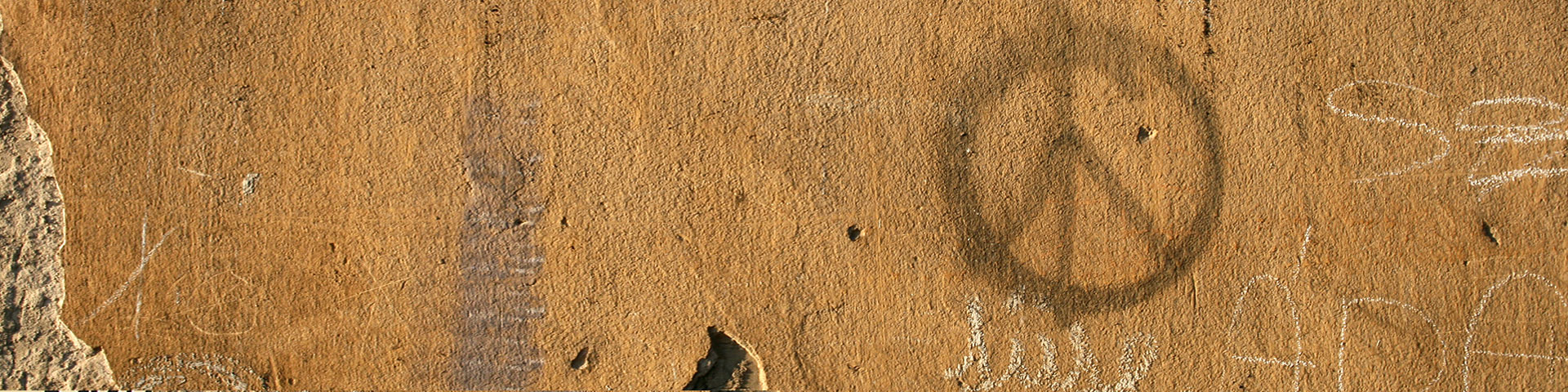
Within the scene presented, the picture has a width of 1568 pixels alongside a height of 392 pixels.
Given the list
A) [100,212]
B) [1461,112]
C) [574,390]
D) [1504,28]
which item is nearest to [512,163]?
[574,390]

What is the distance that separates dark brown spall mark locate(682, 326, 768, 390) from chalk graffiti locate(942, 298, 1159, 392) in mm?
479

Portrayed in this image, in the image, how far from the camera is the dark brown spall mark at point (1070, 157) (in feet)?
7.09

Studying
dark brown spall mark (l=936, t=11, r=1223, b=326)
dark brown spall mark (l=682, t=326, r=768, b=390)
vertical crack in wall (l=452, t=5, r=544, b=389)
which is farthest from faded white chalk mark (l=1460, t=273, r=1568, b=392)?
vertical crack in wall (l=452, t=5, r=544, b=389)

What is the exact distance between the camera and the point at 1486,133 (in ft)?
7.09

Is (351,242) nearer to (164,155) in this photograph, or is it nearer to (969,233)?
(164,155)

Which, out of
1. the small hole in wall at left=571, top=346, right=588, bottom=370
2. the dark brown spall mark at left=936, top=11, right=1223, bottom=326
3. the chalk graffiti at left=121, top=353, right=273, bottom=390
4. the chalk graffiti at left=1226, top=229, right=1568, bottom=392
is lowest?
the chalk graffiti at left=121, top=353, right=273, bottom=390

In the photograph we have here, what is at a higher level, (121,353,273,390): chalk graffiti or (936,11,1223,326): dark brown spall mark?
(936,11,1223,326): dark brown spall mark

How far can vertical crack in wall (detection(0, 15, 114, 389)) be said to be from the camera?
2135mm

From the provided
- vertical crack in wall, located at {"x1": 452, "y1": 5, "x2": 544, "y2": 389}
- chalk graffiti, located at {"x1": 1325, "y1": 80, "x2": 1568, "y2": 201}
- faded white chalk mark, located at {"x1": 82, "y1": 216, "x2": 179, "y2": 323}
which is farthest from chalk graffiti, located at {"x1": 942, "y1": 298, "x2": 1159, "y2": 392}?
faded white chalk mark, located at {"x1": 82, "y1": 216, "x2": 179, "y2": 323}

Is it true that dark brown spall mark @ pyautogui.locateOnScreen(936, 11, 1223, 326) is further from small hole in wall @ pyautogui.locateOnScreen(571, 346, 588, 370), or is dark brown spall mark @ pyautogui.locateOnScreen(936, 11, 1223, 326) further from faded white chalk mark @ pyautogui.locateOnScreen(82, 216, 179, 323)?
faded white chalk mark @ pyautogui.locateOnScreen(82, 216, 179, 323)

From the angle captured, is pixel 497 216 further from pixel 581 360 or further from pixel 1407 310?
pixel 1407 310

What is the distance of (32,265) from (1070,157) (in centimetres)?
256

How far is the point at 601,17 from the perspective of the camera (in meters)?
2.15

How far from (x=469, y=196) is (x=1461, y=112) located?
2.44 meters
